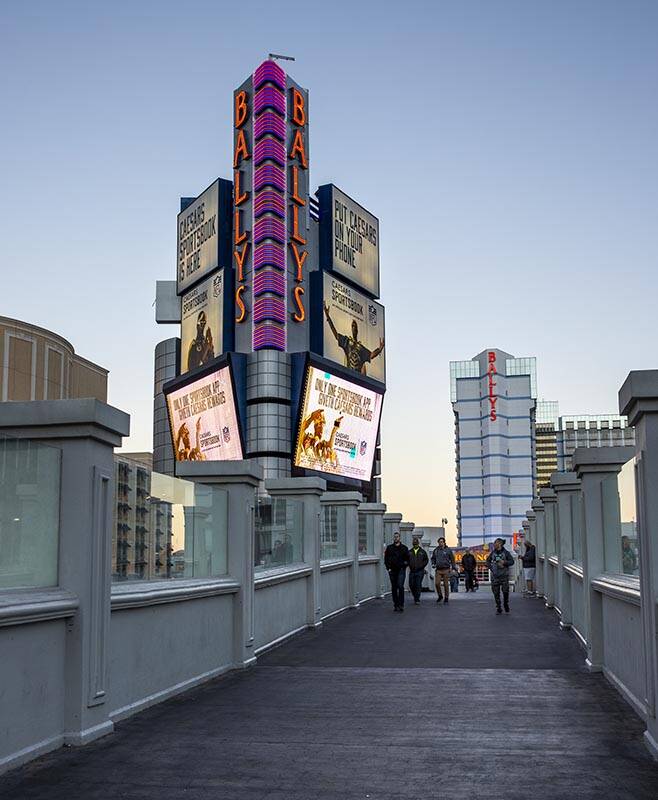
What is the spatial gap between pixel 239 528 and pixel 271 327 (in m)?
34.0

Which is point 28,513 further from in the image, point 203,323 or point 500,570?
point 203,323

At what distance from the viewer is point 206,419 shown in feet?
151

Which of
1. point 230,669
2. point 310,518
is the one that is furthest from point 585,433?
point 230,669

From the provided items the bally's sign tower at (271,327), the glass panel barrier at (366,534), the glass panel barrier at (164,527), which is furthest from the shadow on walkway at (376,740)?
the bally's sign tower at (271,327)

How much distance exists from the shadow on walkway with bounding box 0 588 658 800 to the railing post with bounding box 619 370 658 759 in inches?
20.0

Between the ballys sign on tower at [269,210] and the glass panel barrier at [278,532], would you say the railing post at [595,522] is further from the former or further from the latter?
the ballys sign on tower at [269,210]

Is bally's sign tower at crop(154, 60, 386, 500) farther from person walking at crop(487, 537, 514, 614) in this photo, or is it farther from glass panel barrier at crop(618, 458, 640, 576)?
glass panel barrier at crop(618, 458, 640, 576)

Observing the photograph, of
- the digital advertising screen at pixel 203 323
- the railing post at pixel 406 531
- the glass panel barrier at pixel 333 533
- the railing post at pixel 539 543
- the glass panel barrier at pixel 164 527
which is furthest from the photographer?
the digital advertising screen at pixel 203 323

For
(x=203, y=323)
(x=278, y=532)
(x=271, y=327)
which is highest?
(x=203, y=323)

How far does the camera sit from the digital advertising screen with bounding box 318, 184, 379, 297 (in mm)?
51312

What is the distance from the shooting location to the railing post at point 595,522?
35.9 feet

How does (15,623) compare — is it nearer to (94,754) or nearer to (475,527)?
(94,754)

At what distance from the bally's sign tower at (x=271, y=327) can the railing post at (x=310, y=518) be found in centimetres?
2453

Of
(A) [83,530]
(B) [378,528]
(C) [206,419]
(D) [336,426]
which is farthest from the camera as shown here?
(C) [206,419]
